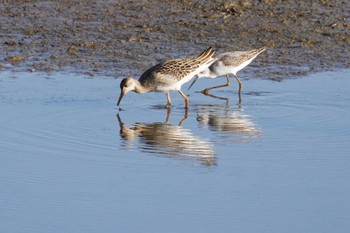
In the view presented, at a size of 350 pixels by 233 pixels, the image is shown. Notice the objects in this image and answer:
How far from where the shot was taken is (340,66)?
14695mm

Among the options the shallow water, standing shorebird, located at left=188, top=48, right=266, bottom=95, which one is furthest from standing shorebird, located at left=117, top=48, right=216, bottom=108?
standing shorebird, located at left=188, top=48, right=266, bottom=95

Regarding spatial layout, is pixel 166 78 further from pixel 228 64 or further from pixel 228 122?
pixel 228 122

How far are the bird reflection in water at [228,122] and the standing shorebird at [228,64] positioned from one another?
1.29 metres

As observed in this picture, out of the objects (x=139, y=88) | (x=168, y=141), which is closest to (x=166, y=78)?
(x=139, y=88)

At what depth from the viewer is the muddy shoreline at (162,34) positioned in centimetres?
1478

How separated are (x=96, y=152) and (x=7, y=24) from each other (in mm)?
6708

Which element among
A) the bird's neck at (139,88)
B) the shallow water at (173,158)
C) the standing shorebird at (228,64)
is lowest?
the shallow water at (173,158)

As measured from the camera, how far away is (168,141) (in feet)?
35.4

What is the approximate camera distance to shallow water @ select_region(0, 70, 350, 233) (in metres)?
8.21

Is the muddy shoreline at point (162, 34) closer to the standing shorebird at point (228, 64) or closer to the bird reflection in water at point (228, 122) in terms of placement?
the standing shorebird at point (228, 64)

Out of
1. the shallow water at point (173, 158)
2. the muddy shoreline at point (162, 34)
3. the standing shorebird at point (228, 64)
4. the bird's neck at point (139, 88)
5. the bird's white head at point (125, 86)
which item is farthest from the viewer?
the muddy shoreline at point (162, 34)

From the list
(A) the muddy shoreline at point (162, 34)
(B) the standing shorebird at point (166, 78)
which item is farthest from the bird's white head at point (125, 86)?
(A) the muddy shoreline at point (162, 34)

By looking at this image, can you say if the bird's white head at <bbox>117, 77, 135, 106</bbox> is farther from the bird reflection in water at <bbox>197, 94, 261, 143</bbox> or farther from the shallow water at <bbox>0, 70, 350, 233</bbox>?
the bird reflection in water at <bbox>197, 94, 261, 143</bbox>

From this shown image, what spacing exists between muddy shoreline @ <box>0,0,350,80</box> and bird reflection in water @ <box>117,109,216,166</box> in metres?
2.96
